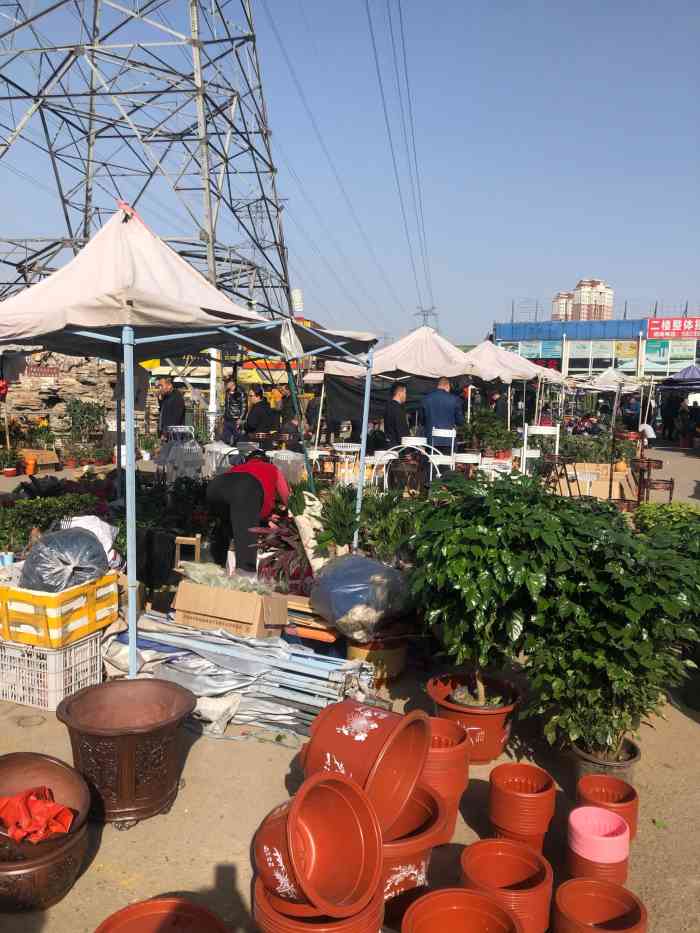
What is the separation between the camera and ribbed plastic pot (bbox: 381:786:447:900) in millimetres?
2904

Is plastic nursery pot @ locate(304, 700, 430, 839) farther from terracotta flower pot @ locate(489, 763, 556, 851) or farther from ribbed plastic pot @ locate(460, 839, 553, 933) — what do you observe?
terracotta flower pot @ locate(489, 763, 556, 851)

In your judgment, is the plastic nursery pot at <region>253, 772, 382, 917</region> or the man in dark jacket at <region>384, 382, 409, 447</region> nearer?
the plastic nursery pot at <region>253, 772, 382, 917</region>

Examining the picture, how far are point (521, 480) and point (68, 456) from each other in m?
14.1

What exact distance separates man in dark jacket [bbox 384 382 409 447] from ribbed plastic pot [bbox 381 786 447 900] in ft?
29.4

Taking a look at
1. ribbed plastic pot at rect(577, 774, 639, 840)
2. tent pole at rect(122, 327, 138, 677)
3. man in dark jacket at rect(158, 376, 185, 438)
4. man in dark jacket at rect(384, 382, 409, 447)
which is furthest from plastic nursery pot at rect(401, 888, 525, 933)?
man in dark jacket at rect(158, 376, 185, 438)

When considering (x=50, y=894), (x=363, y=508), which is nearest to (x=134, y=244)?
(x=363, y=508)

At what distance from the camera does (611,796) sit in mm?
3738

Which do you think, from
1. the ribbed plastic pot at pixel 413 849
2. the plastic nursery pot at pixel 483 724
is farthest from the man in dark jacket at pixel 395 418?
the ribbed plastic pot at pixel 413 849

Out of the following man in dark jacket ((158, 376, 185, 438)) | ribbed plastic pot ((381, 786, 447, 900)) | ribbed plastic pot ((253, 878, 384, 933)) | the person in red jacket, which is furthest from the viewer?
man in dark jacket ((158, 376, 185, 438))

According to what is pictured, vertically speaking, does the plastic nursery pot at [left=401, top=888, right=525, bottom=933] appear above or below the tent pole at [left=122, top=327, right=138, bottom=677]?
below

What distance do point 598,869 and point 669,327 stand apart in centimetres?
4466

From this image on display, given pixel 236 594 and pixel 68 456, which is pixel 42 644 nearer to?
pixel 236 594

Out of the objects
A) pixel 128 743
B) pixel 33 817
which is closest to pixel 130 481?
pixel 128 743

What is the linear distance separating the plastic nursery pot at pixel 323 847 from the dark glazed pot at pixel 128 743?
1039mm
